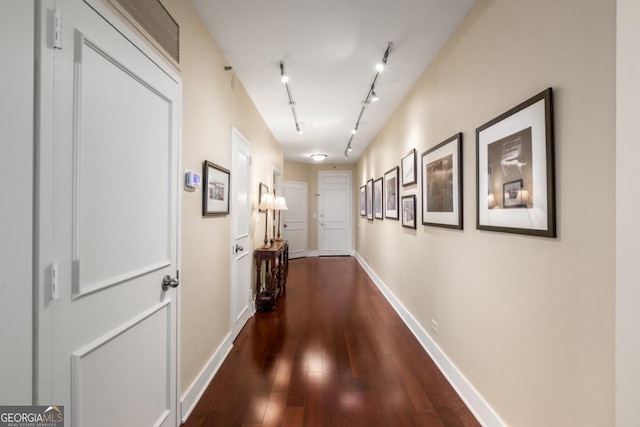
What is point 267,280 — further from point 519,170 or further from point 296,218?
point 296,218

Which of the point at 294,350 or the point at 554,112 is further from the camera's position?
the point at 294,350

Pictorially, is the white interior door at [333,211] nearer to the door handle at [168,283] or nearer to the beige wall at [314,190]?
the beige wall at [314,190]

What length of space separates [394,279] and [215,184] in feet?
9.09

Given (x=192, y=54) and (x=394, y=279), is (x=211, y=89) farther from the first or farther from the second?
(x=394, y=279)

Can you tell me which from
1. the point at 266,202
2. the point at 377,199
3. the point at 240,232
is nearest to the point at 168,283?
the point at 240,232

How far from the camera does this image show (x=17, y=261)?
2.50ft

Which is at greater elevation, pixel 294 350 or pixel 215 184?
pixel 215 184

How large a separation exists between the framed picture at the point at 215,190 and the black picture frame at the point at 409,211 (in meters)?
2.00

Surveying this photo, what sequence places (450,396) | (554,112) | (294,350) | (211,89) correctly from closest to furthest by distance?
1. (554,112)
2. (450,396)
3. (211,89)
4. (294,350)

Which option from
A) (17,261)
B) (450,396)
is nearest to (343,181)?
(450,396)

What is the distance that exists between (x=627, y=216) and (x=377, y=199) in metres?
4.27

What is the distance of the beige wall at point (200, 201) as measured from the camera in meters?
1.77

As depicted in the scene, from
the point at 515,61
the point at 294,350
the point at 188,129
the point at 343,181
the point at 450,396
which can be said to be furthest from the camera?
the point at 343,181

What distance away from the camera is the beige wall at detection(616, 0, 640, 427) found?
0.75 metres
